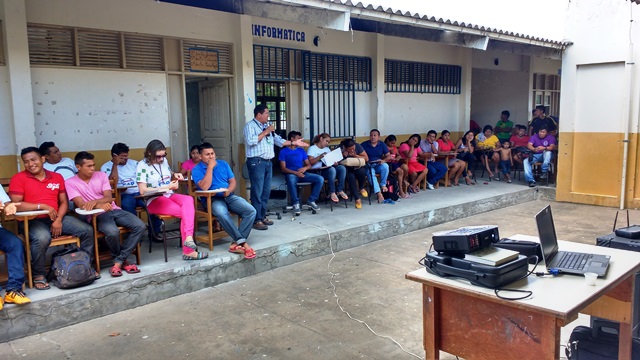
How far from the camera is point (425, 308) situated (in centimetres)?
272

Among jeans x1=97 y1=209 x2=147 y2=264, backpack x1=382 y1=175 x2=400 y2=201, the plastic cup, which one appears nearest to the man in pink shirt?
jeans x1=97 y1=209 x2=147 y2=264

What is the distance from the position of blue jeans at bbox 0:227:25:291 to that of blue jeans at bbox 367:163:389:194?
522cm

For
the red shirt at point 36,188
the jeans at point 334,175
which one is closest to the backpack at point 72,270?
the red shirt at point 36,188

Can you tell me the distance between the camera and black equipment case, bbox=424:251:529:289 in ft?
7.87

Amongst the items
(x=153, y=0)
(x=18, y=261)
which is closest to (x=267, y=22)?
(x=153, y=0)

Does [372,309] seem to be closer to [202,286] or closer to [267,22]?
[202,286]

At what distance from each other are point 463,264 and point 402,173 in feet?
20.0

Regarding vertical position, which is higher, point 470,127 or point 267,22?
point 267,22

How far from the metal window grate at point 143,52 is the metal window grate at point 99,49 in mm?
116

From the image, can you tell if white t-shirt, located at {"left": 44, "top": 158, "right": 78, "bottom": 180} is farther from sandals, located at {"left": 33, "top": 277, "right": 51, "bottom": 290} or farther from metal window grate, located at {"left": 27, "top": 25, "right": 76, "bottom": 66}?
sandals, located at {"left": 33, "top": 277, "right": 51, "bottom": 290}

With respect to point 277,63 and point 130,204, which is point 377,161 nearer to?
point 277,63

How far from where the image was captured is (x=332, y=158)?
299 inches

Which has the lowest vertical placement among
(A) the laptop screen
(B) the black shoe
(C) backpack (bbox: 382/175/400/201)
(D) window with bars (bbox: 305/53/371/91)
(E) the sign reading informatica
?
(B) the black shoe

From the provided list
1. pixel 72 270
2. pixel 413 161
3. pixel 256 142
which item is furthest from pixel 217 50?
pixel 72 270
